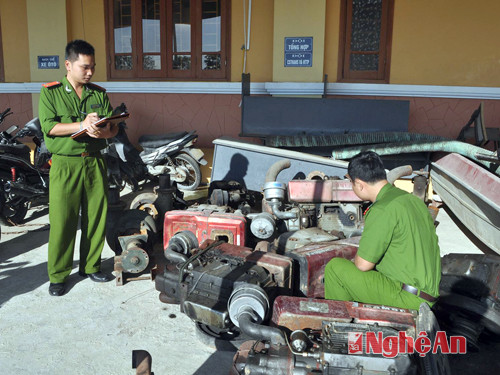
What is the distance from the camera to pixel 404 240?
2301mm

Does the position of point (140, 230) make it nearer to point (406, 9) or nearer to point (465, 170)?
point (465, 170)

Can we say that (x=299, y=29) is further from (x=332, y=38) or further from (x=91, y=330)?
(x=91, y=330)

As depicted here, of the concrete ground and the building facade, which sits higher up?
the building facade

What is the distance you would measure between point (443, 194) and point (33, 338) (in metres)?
4.68

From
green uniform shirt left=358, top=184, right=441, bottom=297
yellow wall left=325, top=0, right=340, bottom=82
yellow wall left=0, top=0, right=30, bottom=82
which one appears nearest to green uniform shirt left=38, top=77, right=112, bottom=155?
green uniform shirt left=358, top=184, right=441, bottom=297

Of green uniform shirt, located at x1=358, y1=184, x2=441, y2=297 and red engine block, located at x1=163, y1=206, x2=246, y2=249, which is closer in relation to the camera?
green uniform shirt, located at x1=358, y1=184, x2=441, y2=297

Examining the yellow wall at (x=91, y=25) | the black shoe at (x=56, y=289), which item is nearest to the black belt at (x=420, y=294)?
the black shoe at (x=56, y=289)

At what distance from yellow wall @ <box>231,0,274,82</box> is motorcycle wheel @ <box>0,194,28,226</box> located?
3548 mm

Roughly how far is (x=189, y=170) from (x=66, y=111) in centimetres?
303

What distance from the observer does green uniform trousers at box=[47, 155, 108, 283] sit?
3.25m

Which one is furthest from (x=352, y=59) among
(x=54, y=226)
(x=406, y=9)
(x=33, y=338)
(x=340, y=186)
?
(x=33, y=338)

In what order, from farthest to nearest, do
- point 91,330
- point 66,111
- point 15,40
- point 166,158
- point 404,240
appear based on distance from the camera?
point 15,40
point 166,158
point 66,111
point 91,330
point 404,240

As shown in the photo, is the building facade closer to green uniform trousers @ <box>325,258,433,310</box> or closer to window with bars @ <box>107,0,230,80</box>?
window with bars @ <box>107,0,230,80</box>

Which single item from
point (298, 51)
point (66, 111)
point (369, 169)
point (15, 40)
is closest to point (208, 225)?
point (66, 111)
